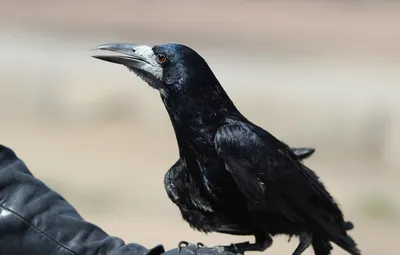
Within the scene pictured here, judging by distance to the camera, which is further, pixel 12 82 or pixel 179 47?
pixel 12 82

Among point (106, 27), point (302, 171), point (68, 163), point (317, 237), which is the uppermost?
point (106, 27)

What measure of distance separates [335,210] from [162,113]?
18.0 feet

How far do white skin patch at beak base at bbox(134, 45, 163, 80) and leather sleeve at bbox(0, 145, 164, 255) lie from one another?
0.61m

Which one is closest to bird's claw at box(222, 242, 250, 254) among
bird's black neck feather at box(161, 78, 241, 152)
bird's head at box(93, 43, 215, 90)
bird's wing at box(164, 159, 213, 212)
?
bird's wing at box(164, 159, 213, 212)

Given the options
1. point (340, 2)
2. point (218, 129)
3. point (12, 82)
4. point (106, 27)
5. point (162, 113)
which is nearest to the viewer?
point (218, 129)

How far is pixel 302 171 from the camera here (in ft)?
7.79

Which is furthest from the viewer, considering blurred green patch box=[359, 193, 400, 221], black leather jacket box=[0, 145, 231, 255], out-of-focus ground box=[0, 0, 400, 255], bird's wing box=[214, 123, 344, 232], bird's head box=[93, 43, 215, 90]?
out-of-focus ground box=[0, 0, 400, 255]

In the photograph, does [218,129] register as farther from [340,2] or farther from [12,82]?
[340,2]

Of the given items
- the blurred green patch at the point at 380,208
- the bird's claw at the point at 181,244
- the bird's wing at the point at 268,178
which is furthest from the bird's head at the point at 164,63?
the blurred green patch at the point at 380,208

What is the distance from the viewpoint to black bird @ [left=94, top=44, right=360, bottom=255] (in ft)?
7.45

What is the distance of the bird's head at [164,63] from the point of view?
7.95 ft

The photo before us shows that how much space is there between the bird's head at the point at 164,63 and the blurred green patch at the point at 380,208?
4061 millimetres

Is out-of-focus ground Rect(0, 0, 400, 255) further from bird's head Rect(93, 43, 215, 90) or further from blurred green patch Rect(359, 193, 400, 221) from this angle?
bird's head Rect(93, 43, 215, 90)

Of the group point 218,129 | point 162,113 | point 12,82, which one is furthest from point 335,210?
point 12,82
